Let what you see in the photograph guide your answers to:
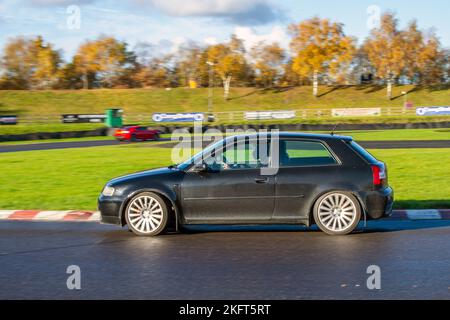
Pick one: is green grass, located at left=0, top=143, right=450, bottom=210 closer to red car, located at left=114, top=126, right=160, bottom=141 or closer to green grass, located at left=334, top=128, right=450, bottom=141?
green grass, located at left=334, top=128, right=450, bottom=141

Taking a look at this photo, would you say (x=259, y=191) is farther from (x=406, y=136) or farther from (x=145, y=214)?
(x=406, y=136)

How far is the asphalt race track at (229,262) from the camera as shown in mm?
5668

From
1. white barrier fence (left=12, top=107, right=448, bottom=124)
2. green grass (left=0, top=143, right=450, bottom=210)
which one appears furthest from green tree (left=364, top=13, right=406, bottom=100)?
green grass (left=0, top=143, right=450, bottom=210)

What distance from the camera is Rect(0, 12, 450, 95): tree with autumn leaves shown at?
85438mm

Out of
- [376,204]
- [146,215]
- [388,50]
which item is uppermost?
→ [388,50]

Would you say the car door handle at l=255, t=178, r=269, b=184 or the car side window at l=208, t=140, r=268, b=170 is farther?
the car side window at l=208, t=140, r=268, b=170

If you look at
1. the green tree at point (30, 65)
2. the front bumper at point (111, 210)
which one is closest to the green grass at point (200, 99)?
the green tree at point (30, 65)

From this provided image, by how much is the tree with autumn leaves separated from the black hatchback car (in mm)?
76380

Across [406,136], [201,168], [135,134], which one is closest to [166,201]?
[201,168]

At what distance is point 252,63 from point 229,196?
91781 mm

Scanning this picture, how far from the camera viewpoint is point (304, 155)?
8750 millimetres

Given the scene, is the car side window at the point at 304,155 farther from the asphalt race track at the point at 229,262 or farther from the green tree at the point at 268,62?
the green tree at the point at 268,62

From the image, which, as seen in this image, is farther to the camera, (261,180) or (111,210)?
(111,210)

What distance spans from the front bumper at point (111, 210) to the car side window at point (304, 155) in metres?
2.38
